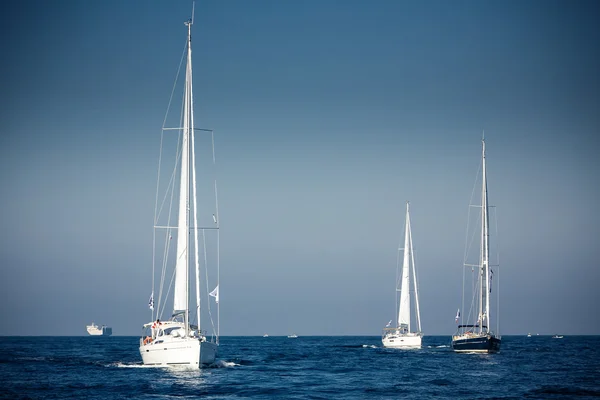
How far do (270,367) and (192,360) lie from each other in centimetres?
1955

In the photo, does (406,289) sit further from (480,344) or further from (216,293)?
(216,293)

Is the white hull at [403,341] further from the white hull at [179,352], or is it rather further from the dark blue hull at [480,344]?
the white hull at [179,352]

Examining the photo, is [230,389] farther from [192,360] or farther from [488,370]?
[488,370]

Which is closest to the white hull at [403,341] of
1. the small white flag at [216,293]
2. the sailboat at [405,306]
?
the sailboat at [405,306]

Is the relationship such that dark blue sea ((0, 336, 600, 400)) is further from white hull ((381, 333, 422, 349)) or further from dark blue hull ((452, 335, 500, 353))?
white hull ((381, 333, 422, 349))

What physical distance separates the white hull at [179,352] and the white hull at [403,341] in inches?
2444

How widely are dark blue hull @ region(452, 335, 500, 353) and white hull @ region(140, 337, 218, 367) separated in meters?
42.1

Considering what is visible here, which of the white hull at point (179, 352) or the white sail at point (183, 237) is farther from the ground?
the white sail at point (183, 237)

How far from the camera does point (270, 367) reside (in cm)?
8038

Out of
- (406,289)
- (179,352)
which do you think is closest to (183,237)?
(179,352)

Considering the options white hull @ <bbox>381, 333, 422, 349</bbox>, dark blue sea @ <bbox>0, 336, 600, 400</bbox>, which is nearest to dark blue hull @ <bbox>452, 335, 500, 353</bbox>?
dark blue sea @ <bbox>0, 336, 600, 400</bbox>

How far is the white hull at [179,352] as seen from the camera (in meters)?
61.8

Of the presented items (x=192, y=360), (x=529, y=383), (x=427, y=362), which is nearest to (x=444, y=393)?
(x=529, y=383)

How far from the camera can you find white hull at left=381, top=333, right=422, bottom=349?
12194 cm
